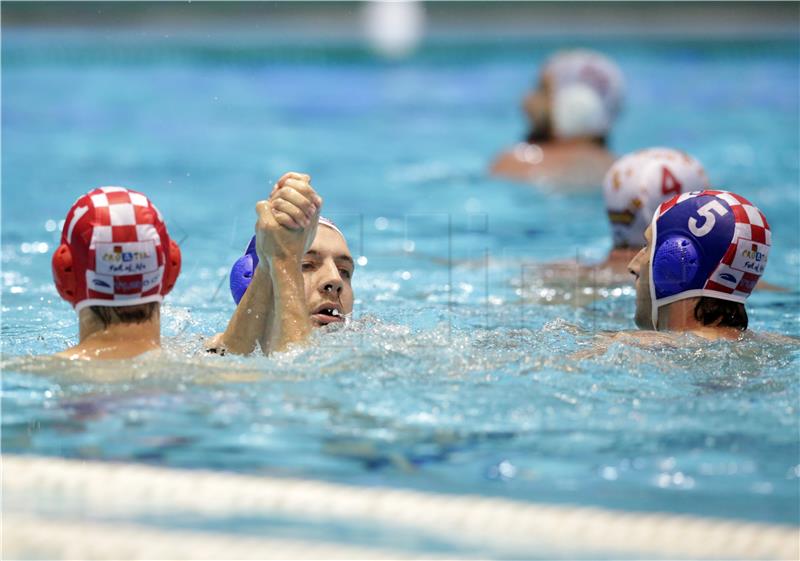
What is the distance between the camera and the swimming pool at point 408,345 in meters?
3.02

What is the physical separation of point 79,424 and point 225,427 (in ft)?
1.34

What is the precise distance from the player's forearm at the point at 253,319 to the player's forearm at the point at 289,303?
5.7 inches

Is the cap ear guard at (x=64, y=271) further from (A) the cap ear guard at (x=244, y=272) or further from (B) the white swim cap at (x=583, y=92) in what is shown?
(B) the white swim cap at (x=583, y=92)

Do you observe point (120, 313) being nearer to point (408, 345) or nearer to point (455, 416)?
point (408, 345)

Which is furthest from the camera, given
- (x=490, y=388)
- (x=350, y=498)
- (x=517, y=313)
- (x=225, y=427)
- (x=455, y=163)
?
(x=455, y=163)

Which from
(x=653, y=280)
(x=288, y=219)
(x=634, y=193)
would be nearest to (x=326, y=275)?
(x=288, y=219)

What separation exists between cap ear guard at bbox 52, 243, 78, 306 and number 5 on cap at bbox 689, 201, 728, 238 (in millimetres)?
1959

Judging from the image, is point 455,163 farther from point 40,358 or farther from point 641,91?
point 40,358

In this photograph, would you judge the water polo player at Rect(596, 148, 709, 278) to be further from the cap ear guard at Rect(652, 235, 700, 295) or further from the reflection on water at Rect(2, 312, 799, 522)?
the reflection on water at Rect(2, 312, 799, 522)

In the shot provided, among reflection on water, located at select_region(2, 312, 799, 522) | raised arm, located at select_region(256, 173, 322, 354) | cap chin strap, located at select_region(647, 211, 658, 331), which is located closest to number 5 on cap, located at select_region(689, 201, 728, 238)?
cap chin strap, located at select_region(647, 211, 658, 331)

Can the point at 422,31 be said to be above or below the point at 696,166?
above

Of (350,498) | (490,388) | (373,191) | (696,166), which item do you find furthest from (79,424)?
(373,191)

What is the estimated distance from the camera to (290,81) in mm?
13930

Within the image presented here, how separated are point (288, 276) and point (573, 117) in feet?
16.2
